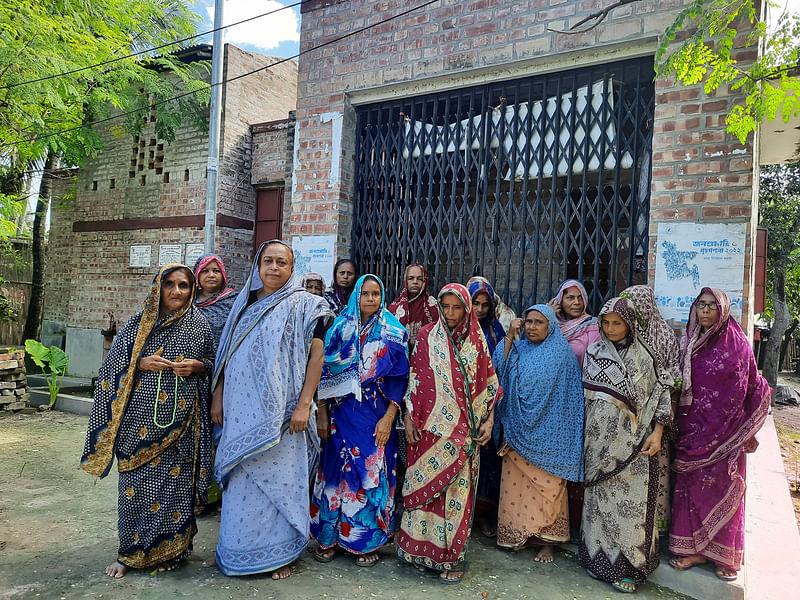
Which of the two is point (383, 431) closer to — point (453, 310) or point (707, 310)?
point (453, 310)

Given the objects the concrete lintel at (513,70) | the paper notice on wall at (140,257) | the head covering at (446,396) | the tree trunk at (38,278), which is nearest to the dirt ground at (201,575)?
the head covering at (446,396)

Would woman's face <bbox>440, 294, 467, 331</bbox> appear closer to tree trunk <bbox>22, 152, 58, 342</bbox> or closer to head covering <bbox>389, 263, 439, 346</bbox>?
head covering <bbox>389, 263, 439, 346</bbox>

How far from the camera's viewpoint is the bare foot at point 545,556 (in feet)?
10.0

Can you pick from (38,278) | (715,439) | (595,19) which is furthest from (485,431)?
(38,278)

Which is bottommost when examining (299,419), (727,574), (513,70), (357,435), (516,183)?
(727,574)

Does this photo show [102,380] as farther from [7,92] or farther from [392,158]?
[7,92]

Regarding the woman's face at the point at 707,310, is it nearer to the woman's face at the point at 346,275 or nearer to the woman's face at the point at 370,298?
the woman's face at the point at 370,298

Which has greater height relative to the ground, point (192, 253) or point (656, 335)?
point (192, 253)

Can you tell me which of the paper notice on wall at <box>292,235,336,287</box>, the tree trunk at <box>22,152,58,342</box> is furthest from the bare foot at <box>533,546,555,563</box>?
the tree trunk at <box>22,152,58,342</box>

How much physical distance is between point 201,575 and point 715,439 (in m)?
2.66

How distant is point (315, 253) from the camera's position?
15.8 feet

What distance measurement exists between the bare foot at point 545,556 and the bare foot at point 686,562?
602 millimetres

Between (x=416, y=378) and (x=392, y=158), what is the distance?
2.36 meters

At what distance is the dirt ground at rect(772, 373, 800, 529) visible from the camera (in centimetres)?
514
